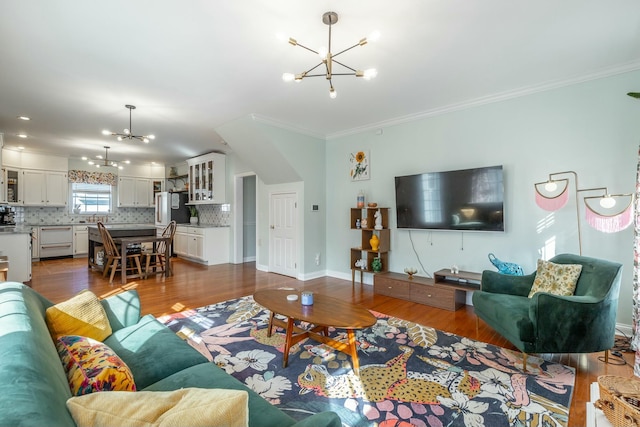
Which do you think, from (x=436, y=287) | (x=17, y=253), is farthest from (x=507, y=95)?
(x=17, y=253)

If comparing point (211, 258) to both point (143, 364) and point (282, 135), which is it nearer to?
point (282, 135)

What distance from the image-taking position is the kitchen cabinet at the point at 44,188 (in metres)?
7.04

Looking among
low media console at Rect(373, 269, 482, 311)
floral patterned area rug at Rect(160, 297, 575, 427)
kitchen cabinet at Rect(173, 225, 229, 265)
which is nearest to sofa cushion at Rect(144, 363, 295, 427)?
floral patterned area rug at Rect(160, 297, 575, 427)

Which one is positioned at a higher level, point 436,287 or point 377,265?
point 377,265

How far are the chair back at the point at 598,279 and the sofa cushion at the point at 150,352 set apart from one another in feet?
9.57

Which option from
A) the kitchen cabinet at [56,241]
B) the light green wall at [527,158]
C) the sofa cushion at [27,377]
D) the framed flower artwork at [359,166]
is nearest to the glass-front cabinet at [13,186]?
the kitchen cabinet at [56,241]

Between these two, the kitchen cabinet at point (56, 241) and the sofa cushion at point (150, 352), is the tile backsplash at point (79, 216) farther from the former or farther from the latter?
the sofa cushion at point (150, 352)

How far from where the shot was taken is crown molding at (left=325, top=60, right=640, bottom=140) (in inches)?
119

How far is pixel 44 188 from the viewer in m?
7.30

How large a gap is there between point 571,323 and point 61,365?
10.2 feet

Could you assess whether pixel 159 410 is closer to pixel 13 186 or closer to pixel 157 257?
pixel 157 257

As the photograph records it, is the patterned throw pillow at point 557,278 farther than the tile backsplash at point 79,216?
No

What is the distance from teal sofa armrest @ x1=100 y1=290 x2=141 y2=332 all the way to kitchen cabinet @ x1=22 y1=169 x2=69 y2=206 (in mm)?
7302

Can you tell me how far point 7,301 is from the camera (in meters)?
1.40
